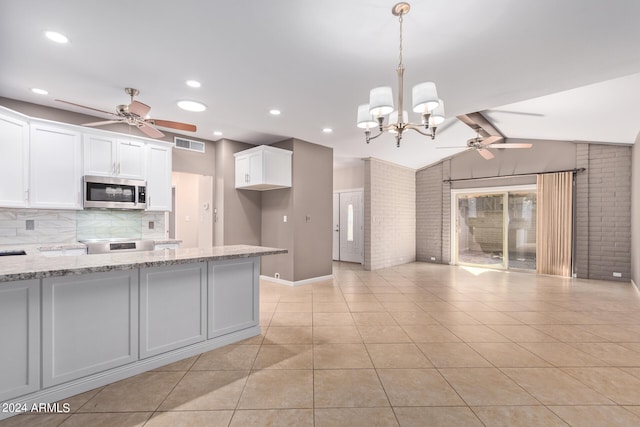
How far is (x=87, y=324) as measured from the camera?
2061mm

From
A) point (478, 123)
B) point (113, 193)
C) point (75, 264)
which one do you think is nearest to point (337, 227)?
point (478, 123)

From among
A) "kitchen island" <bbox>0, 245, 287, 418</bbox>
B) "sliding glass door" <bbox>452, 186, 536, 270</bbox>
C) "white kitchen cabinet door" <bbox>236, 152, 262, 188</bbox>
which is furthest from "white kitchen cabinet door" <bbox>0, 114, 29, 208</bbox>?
"sliding glass door" <bbox>452, 186, 536, 270</bbox>

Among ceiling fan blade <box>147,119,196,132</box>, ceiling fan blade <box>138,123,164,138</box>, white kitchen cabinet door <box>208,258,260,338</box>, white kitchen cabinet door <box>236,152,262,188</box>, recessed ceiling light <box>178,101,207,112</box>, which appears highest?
recessed ceiling light <box>178,101,207,112</box>

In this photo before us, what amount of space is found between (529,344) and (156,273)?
3.55m

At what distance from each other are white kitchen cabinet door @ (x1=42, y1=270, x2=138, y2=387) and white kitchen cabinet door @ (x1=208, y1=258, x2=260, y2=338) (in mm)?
643

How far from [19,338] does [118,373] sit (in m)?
0.69

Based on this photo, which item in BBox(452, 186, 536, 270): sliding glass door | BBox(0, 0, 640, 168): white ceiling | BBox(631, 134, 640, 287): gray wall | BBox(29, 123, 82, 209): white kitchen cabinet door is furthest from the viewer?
BBox(452, 186, 536, 270): sliding glass door

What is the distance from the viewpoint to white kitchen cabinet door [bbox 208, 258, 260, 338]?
9.05 feet

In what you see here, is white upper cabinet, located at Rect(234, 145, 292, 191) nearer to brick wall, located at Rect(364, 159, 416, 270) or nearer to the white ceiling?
the white ceiling

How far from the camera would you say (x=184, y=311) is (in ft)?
8.39

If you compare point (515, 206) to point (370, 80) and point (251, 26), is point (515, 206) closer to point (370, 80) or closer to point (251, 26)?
point (370, 80)

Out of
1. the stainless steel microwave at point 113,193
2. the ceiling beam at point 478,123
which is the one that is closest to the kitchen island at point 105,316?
the stainless steel microwave at point 113,193

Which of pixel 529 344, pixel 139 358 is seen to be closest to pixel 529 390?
pixel 529 344

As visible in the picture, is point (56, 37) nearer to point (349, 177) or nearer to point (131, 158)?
point (131, 158)
